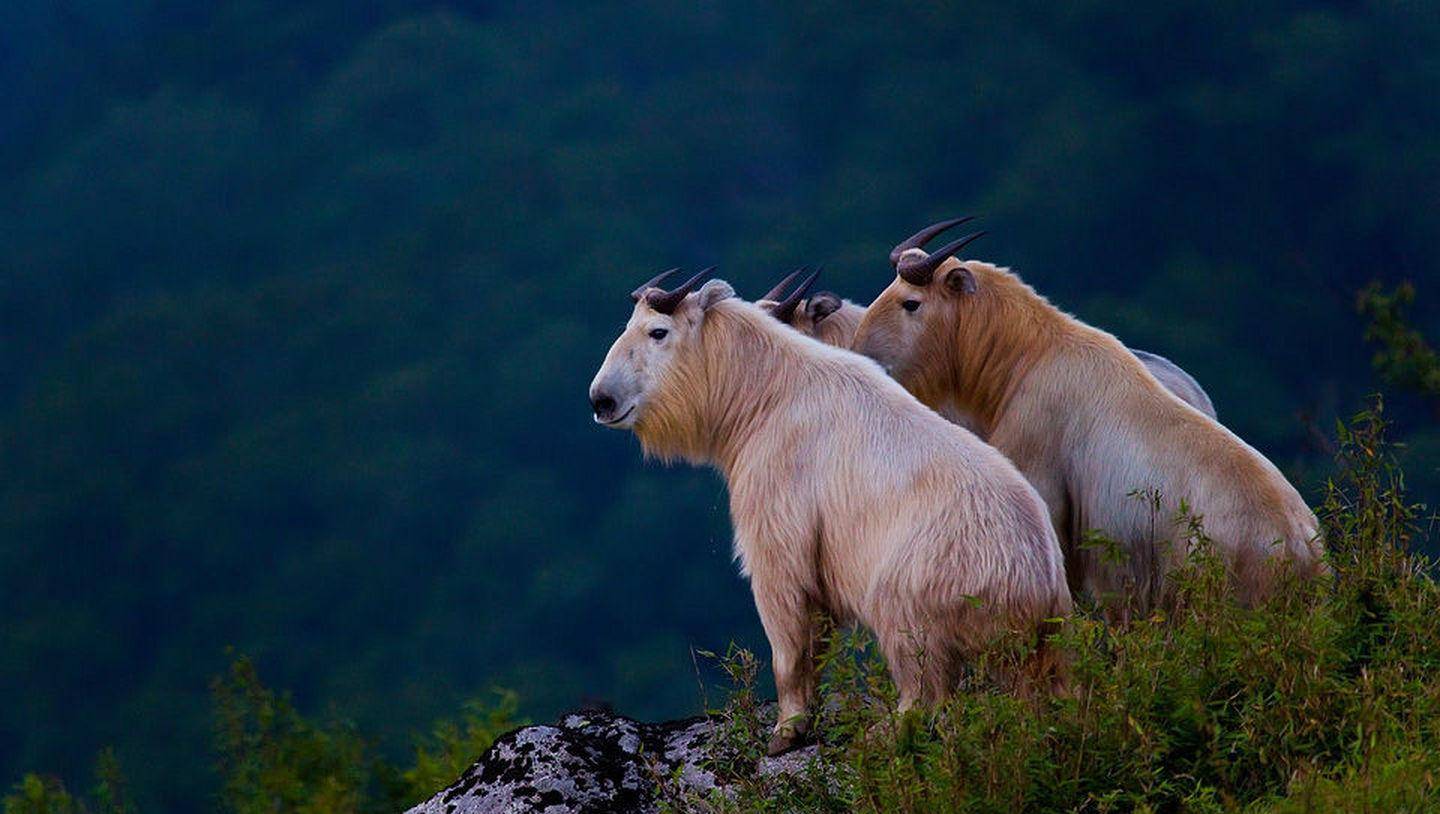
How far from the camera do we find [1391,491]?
502 cm

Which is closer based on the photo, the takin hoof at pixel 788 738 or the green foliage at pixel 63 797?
the takin hoof at pixel 788 738

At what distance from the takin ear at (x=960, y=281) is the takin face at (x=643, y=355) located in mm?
1155

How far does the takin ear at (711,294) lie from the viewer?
645 cm

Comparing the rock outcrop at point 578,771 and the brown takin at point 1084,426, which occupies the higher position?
the brown takin at point 1084,426

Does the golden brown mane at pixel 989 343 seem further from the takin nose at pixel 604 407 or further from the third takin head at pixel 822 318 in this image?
the takin nose at pixel 604 407

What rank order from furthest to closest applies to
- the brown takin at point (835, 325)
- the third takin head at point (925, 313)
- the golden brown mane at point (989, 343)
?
the brown takin at point (835, 325) < the third takin head at point (925, 313) < the golden brown mane at point (989, 343)

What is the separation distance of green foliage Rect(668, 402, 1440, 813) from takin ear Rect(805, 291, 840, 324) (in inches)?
121

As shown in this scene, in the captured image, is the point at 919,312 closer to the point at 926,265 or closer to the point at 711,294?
the point at 926,265

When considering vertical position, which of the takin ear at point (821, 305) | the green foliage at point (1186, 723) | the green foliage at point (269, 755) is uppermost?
the takin ear at point (821, 305)

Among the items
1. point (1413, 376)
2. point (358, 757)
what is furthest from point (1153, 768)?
point (1413, 376)

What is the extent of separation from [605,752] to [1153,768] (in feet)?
6.77

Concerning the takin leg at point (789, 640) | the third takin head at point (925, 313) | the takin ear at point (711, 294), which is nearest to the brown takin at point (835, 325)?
the third takin head at point (925, 313)

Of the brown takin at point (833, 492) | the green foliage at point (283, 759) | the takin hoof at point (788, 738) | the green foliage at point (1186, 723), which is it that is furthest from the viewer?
the green foliage at point (283, 759)

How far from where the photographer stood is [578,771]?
5629 millimetres
